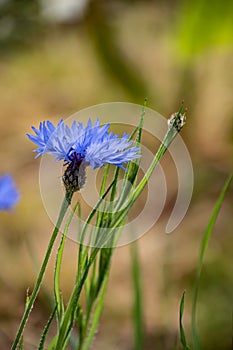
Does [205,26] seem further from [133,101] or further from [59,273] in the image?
[59,273]

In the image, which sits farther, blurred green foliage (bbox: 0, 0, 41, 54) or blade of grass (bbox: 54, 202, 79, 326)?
blurred green foliage (bbox: 0, 0, 41, 54)

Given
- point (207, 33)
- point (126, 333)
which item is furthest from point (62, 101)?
point (126, 333)

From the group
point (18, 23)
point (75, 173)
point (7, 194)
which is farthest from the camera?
point (18, 23)

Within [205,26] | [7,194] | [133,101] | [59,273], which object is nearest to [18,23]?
[133,101]

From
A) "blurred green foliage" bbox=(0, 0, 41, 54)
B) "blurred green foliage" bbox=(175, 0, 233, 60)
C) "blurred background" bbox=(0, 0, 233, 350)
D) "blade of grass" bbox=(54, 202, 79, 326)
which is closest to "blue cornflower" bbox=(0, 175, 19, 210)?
"blurred background" bbox=(0, 0, 233, 350)

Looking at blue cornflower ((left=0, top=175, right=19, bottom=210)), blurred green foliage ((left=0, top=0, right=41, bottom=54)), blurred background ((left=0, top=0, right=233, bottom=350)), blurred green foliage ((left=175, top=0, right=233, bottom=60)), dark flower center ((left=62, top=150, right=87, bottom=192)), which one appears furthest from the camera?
blurred green foliage ((left=0, top=0, right=41, bottom=54))

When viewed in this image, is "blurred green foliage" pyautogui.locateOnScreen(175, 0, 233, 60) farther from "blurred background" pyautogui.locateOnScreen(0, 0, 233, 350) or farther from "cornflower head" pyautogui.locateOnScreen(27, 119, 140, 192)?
"cornflower head" pyautogui.locateOnScreen(27, 119, 140, 192)
